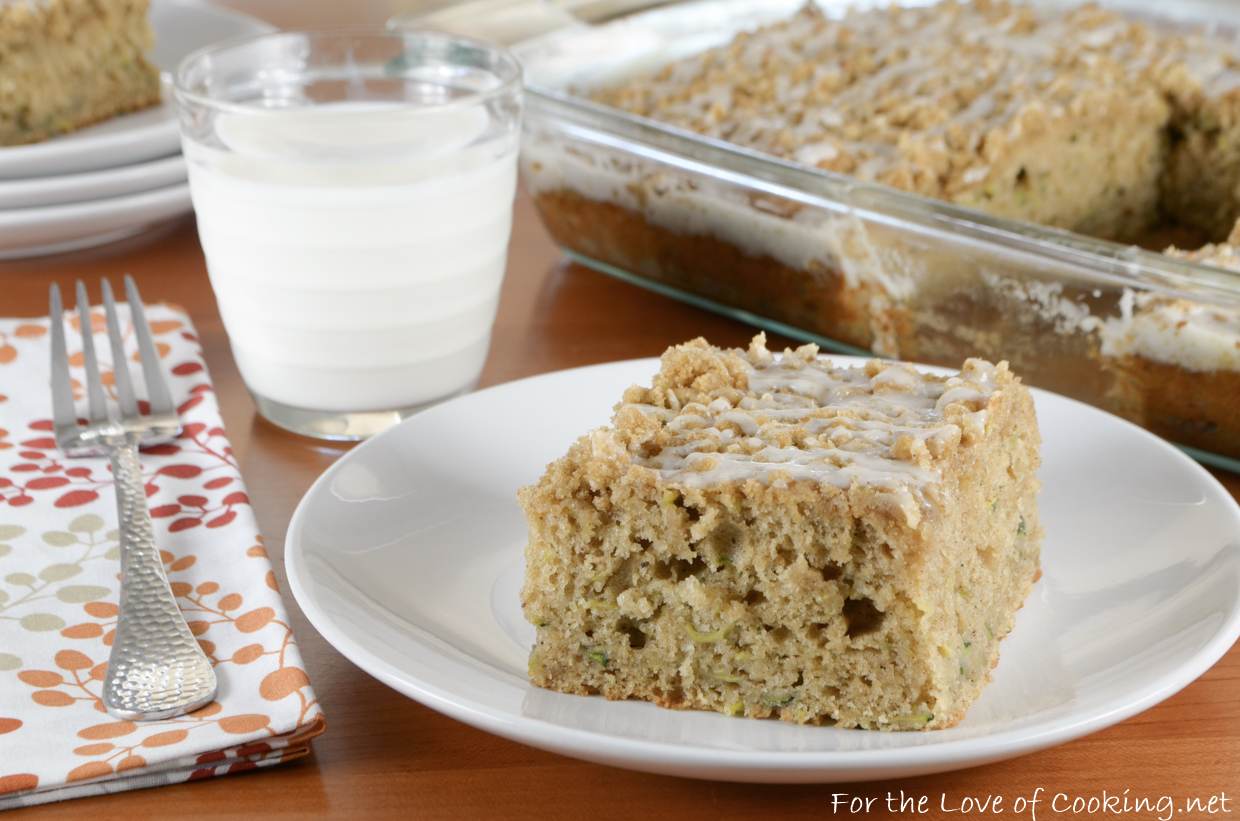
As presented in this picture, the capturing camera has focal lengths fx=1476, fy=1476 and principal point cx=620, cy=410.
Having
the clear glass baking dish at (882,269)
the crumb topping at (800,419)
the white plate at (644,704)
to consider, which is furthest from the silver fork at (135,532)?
the clear glass baking dish at (882,269)

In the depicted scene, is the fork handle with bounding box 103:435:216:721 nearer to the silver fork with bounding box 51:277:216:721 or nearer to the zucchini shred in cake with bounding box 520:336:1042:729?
the silver fork with bounding box 51:277:216:721

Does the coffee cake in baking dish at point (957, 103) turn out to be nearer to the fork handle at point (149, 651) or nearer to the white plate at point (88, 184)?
the white plate at point (88, 184)

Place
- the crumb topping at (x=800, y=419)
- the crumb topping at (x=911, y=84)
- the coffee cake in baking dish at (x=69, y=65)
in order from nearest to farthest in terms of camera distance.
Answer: the crumb topping at (x=800, y=419) < the crumb topping at (x=911, y=84) < the coffee cake in baking dish at (x=69, y=65)

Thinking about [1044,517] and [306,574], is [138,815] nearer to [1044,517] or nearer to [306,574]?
[306,574]

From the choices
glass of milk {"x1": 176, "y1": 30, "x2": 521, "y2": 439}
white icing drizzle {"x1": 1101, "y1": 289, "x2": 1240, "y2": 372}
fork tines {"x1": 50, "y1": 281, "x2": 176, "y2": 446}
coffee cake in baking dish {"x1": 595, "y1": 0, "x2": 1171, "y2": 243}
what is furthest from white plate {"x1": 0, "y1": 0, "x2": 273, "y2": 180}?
white icing drizzle {"x1": 1101, "y1": 289, "x2": 1240, "y2": 372}

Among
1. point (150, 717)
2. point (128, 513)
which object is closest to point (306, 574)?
point (150, 717)

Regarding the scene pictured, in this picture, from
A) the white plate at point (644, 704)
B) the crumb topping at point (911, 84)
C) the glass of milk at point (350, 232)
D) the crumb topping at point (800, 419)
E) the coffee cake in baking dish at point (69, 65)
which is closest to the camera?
the white plate at point (644, 704)

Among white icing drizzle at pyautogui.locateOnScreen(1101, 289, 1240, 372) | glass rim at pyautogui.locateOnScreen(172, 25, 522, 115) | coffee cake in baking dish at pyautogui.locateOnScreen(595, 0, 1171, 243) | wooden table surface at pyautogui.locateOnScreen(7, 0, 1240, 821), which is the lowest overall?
wooden table surface at pyautogui.locateOnScreen(7, 0, 1240, 821)
